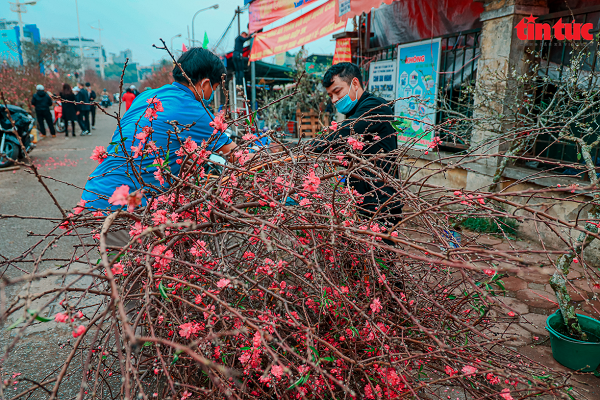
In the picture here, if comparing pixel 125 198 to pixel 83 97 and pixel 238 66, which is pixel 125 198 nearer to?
pixel 238 66

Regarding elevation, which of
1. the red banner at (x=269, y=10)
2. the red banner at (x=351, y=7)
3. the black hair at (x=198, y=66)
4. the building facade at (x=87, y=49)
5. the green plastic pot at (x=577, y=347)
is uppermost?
the building facade at (x=87, y=49)

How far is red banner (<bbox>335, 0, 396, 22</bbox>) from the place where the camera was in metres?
5.14

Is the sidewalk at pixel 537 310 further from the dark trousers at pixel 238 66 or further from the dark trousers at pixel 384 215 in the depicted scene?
the dark trousers at pixel 238 66

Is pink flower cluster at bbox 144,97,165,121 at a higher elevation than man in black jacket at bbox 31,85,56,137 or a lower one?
lower

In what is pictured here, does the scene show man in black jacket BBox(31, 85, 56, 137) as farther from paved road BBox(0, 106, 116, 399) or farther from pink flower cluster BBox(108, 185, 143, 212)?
pink flower cluster BBox(108, 185, 143, 212)

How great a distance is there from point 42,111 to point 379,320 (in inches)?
563

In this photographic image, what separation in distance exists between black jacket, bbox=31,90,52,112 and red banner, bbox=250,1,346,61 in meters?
7.20

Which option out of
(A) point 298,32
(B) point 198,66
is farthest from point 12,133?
(B) point 198,66

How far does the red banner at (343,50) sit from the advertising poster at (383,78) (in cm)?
53

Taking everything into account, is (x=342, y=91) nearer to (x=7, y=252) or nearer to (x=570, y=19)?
(x=570, y=19)

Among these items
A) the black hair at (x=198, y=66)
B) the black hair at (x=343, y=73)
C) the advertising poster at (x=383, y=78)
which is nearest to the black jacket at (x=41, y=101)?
the advertising poster at (x=383, y=78)

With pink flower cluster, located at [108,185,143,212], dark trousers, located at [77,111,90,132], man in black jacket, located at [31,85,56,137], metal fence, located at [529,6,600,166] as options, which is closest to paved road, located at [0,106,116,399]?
pink flower cluster, located at [108,185,143,212]

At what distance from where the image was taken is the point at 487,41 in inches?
190

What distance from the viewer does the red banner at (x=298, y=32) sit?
6926 millimetres
